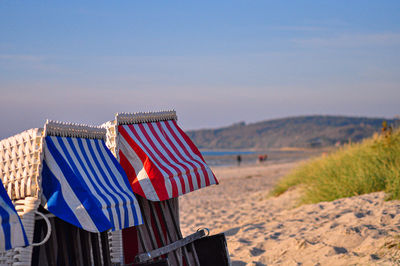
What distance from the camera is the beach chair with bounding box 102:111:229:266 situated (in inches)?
137

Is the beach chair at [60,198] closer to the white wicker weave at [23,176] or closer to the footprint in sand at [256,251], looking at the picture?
the white wicker weave at [23,176]

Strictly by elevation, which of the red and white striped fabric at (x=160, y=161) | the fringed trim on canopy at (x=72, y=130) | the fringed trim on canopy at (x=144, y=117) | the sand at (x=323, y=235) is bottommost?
the sand at (x=323, y=235)

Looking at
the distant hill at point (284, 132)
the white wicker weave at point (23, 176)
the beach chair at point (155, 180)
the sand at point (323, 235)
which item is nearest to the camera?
the white wicker weave at point (23, 176)

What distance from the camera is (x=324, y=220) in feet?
21.1

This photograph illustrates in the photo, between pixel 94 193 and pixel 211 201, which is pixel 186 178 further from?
pixel 211 201

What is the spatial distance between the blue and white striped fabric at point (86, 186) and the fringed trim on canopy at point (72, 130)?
33 millimetres

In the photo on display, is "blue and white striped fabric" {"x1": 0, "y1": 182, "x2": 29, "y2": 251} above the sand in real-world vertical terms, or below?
above

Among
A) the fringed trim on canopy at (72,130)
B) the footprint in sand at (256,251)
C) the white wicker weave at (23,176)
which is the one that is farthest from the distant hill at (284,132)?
the white wicker weave at (23,176)

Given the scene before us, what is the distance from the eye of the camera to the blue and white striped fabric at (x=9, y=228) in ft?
7.53

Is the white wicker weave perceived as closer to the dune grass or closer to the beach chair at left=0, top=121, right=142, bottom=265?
the beach chair at left=0, top=121, right=142, bottom=265

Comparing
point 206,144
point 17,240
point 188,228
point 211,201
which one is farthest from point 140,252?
point 206,144

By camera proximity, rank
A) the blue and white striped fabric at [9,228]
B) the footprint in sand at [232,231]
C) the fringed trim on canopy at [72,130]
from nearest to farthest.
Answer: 1. the blue and white striped fabric at [9,228]
2. the fringed trim on canopy at [72,130]
3. the footprint in sand at [232,231]

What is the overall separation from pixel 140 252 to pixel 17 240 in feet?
4.23

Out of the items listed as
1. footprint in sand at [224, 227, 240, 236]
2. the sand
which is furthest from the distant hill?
footprint in sand at [224, 227, 240, 236]
